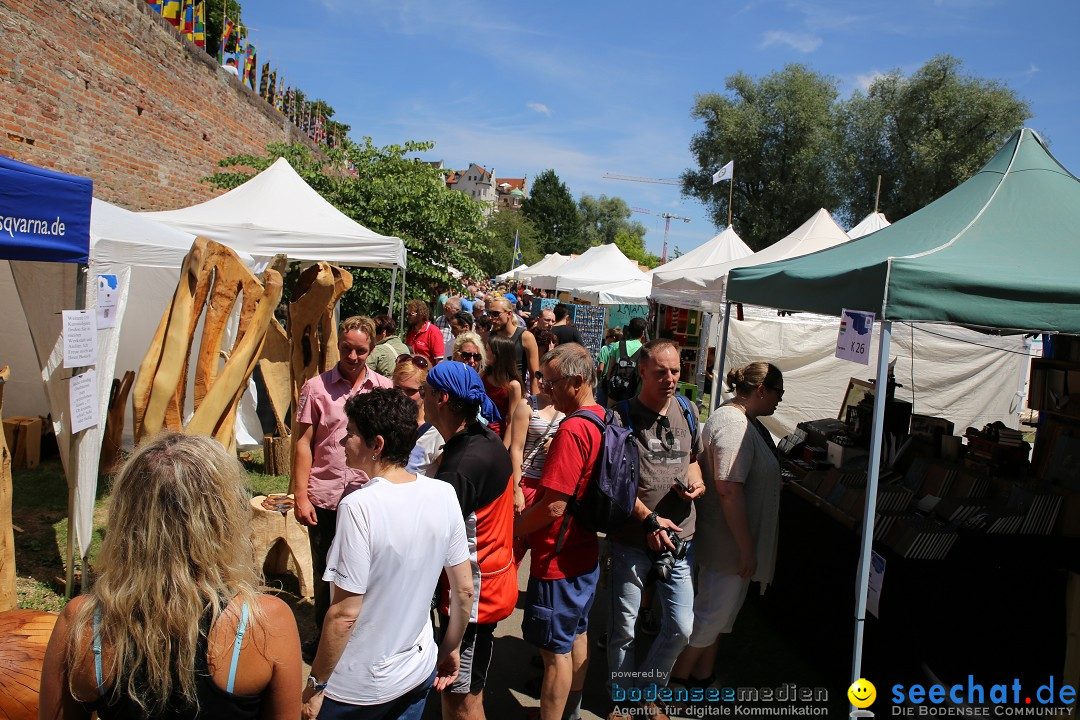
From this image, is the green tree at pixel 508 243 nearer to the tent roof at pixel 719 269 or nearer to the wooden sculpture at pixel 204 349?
the tent roof at pixel 719 269

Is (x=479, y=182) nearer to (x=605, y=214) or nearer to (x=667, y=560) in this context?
(x=605, y=214)

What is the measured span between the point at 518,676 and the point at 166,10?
52.1ft

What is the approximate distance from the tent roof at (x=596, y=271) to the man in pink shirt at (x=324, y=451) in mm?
13621

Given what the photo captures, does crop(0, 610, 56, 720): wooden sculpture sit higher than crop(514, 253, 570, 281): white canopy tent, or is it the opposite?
crop(514, 253, 570, 281): white canopy tent

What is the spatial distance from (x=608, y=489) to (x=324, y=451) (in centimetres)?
153

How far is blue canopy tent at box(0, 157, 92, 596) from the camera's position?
3.04 meters

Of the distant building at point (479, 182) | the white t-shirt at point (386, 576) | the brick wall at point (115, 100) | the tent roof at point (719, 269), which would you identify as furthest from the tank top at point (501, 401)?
the distant building at point (479, 182)

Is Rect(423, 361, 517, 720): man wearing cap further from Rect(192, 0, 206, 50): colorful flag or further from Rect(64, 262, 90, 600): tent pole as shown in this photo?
Rect(192, 0, 206, 50): colorful flag

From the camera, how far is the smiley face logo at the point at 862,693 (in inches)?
117

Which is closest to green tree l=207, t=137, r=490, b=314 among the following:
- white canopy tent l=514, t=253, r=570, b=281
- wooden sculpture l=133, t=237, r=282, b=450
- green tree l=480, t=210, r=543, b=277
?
wooden sculpture l=133, t=237, r=282, b=450

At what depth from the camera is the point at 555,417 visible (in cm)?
388

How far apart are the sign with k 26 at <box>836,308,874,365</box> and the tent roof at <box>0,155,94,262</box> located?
3.70 meters

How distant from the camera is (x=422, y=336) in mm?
6992

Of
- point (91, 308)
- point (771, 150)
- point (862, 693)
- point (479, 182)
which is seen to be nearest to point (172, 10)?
point (91, 308)
